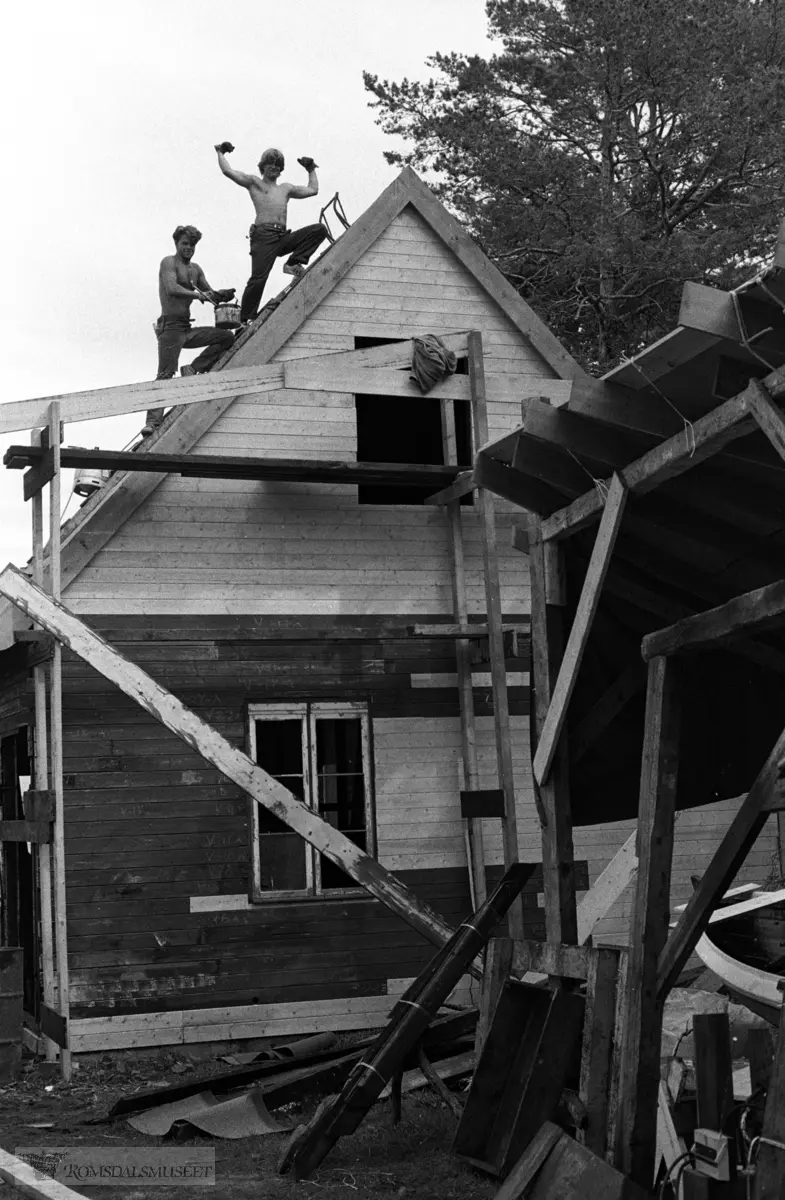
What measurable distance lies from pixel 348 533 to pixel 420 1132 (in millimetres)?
6155

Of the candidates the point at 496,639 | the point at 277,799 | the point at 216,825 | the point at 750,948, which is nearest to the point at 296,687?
the point at 216,825

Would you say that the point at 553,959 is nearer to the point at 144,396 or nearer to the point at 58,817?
the point at 58,817

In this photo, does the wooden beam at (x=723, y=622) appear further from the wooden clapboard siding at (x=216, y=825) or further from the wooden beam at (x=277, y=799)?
the wooden clapboard siding at (x=216, y=825)

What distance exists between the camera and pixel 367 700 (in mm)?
13469

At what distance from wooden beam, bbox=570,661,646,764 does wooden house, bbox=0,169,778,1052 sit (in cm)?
389

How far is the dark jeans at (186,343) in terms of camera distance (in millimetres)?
15508

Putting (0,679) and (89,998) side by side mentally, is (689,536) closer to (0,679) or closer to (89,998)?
(89,998)

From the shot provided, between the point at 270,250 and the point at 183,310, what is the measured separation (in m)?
1.25

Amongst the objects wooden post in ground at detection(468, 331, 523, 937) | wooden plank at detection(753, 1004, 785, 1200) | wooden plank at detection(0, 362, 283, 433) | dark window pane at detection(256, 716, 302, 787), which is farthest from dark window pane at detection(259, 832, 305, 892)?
wooden plank at detection(753, 1004, 785, 1200)

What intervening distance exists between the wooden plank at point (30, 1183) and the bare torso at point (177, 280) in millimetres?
9709

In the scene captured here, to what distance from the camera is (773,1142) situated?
5566 millimetres

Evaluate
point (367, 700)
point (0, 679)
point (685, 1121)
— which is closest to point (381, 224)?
point (367, 700)

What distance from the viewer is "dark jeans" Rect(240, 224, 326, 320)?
1628 centimetres

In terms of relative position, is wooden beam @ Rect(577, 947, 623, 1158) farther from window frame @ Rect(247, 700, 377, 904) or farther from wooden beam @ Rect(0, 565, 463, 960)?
window frame @ Rect(247, 700, 377, 904)
